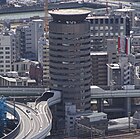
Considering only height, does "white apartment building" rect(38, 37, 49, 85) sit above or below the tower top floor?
below

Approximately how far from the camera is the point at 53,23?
2806cm

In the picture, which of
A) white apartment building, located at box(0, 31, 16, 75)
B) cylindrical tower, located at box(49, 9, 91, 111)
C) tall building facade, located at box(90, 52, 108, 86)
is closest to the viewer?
cylindrical tower, located at box(49, 9, 91, 111)

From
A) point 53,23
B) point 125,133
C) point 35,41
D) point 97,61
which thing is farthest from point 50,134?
point 35,41

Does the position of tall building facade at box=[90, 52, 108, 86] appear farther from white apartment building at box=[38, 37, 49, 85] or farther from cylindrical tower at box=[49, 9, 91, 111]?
cylindrical tower at box=[49, 9, 91, 111]

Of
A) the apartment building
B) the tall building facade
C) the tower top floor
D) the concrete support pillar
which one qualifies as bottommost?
the concrete support pillar

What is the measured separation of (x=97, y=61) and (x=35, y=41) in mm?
6923

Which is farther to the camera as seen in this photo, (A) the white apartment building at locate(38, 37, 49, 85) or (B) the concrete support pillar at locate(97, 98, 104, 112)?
(A) the white apartment building at locate(38, 37, 49, 85)

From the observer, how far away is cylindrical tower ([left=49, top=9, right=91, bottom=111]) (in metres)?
27.9

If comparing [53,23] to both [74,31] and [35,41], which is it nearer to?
[74,31]

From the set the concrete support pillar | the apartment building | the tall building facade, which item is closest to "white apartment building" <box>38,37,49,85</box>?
the tall building facade

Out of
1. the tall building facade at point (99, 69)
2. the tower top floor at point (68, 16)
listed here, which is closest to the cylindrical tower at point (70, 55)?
the tower top floor at point (68, 16)

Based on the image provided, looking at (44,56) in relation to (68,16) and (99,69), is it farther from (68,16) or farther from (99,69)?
(68,16)

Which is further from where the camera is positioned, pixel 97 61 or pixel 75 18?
pixel 97 61

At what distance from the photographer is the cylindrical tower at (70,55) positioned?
91.4 ft
